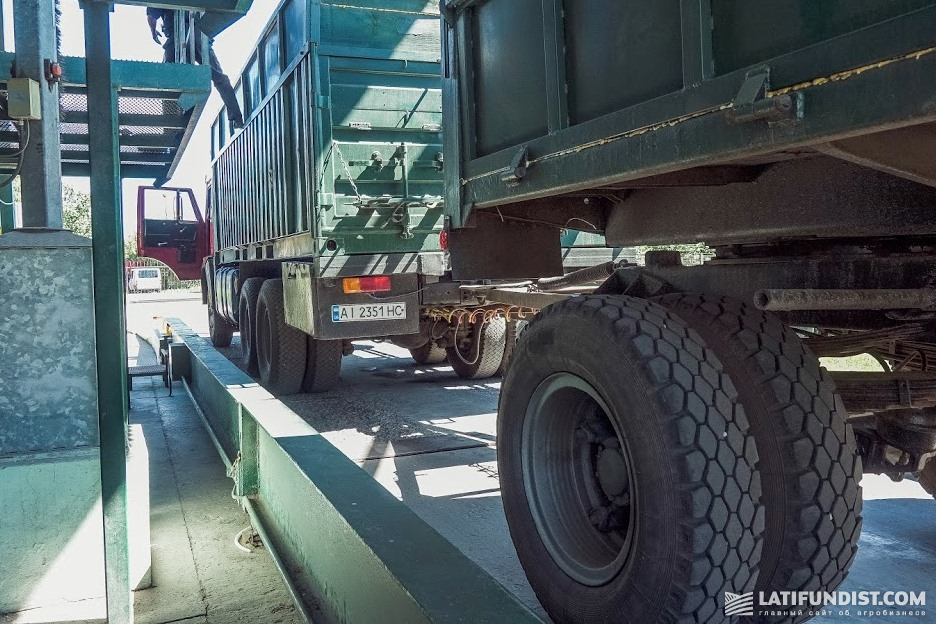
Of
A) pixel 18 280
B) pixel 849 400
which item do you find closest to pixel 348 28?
pixel 18 280

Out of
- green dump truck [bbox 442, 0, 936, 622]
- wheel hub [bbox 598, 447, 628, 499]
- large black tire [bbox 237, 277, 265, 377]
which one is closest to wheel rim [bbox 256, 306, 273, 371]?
large black tire [bbox 237, 277, 265, 377]

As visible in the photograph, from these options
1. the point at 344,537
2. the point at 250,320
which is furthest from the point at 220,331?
the point at 344,537

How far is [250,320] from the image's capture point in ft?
29.5

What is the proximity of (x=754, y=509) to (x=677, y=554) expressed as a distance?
0.82 ft

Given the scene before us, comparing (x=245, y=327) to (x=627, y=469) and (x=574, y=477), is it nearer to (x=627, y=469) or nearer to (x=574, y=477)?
(x=574, y=477)

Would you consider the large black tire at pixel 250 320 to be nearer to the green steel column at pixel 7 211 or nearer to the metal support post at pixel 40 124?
the green steel column at pixel 7 211

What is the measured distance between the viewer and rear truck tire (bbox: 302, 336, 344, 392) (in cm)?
780

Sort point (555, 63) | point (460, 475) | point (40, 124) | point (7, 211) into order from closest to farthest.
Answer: point (555, 63), point (40, 124), point (460, 475), point (7, 211)

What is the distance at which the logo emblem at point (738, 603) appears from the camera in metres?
2.17

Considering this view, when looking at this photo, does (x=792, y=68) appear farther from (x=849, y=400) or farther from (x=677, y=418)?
(x=849, y=400)

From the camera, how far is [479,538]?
4.01 m

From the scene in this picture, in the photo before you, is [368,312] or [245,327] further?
[245,327]

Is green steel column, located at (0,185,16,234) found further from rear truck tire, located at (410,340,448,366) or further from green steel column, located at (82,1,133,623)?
rear truck tire, located at (410,340,448,366)

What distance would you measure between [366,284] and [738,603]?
187 inches
